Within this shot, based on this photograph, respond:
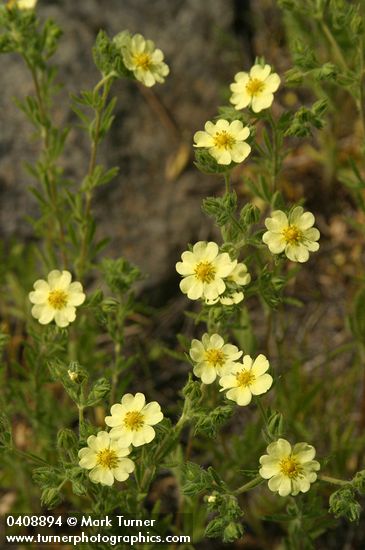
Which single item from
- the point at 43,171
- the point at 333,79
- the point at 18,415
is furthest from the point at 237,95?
the point at 18,415

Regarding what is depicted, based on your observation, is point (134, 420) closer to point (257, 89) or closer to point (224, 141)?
point (224, 141)

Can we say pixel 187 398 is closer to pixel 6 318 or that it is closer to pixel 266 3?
pixel 6 318

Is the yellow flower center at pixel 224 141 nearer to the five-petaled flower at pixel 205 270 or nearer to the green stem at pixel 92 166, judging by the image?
the five-petaled flower at pixel 205 270

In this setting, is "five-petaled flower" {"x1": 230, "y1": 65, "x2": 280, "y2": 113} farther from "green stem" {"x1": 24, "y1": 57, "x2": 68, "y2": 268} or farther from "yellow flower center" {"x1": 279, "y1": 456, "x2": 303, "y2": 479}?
"yellow flower center" {"x1": 279, "y1": 456, "x2": 303, "y2": 479}

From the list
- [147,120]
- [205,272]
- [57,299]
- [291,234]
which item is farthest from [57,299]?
[147,120]

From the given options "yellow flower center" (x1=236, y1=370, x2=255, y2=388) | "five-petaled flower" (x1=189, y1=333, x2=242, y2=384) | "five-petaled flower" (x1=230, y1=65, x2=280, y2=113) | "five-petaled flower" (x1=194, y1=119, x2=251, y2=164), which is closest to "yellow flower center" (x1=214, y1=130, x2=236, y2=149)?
"five-petaled flower" (x1=194, y1=119, x2=251, y2=164)

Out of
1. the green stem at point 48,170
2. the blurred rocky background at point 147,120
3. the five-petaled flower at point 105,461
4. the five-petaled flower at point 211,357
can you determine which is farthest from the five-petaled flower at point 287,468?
the blurred rocky background at point 147,120
